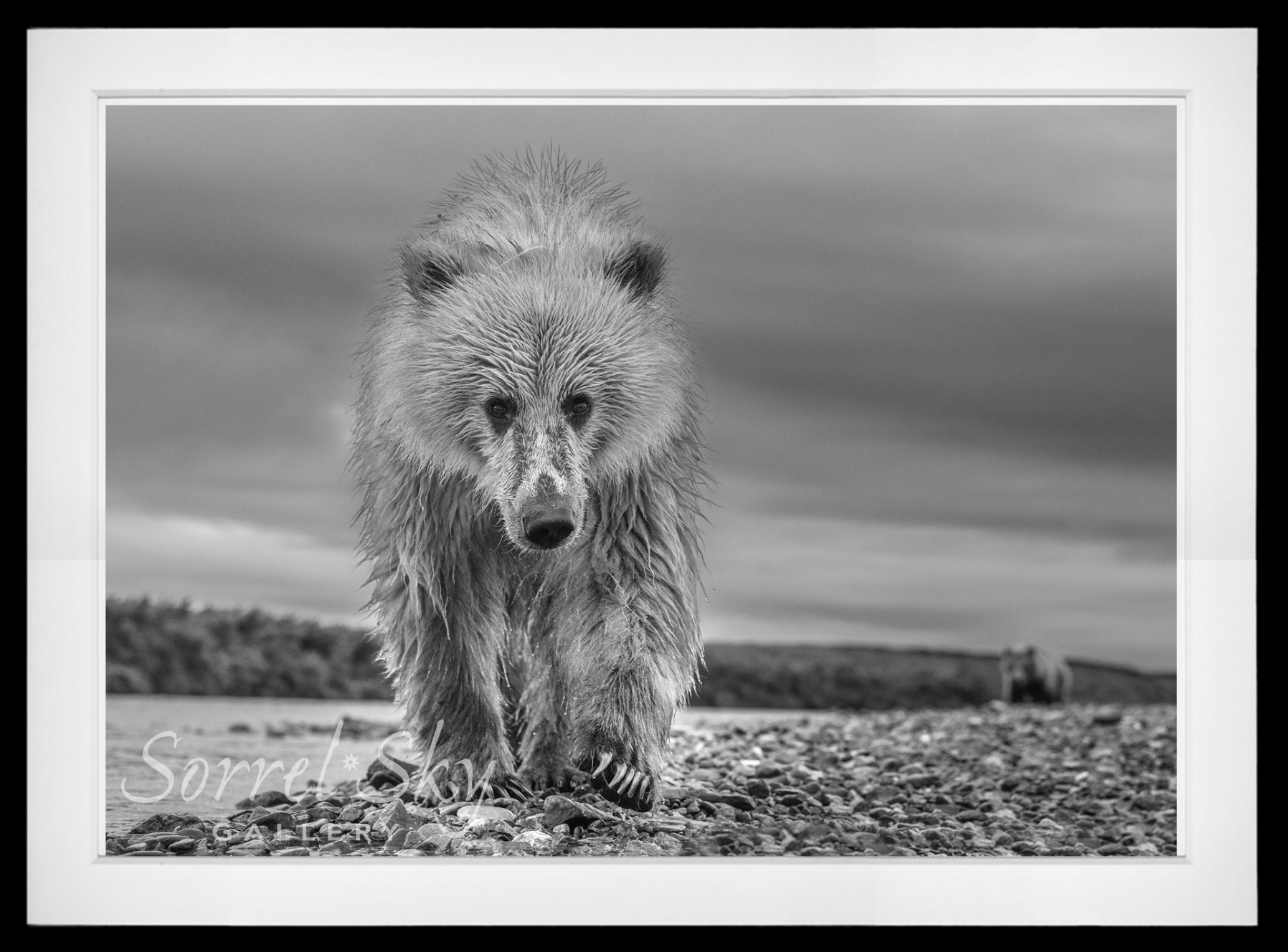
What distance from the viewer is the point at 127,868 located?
18.5 feet

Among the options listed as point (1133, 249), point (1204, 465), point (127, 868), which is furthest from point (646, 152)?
point (127, 868)

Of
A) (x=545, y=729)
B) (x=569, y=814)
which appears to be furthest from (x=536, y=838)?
(x=545, y=729)

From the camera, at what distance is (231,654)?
693cm

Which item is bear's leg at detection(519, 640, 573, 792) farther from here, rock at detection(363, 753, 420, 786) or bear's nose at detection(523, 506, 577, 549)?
bear's nose at detection(523, 506, 577, 549)

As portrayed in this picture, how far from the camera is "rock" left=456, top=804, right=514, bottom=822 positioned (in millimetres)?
5648

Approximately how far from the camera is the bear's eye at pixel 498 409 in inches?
208

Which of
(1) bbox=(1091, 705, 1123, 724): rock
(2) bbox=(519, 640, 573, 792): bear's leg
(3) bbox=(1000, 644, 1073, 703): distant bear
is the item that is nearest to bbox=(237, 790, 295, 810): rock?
(2) bbox=(519, 640, 573, 792): bear's leg

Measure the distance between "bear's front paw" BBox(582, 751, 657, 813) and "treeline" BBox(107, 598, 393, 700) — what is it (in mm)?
1386

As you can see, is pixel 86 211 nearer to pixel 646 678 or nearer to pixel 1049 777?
pixel 646 678

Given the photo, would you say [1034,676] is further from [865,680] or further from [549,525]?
[549,525]

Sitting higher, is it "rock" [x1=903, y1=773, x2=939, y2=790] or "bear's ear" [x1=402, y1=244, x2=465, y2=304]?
"bear's ear" [x1=402, y1=244, x2=465, y2=304]

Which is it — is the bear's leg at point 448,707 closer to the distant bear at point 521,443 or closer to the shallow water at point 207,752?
the distant bear at point 521,443

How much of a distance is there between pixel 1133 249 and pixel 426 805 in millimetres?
4813
